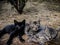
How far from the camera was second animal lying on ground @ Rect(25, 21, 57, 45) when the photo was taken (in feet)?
17.5

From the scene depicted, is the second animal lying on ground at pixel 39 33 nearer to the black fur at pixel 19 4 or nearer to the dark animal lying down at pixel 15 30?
the dark animal lying down at pixel 15 30

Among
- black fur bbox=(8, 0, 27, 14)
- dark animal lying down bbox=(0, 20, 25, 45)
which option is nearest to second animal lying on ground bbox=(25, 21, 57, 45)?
dark animal lying down bbox=(0, 20, 25, 45)

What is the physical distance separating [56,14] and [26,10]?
1308 millimetres

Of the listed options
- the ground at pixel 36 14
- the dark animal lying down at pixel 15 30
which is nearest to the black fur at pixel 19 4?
the ground at pixel 36 14

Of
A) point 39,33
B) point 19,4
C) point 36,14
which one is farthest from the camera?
point 19,4

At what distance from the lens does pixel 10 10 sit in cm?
772

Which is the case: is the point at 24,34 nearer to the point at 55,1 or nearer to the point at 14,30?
the point at 14,30

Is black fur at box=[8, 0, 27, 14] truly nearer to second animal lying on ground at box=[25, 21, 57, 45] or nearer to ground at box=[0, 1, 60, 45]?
ground at box=[0, 1, 60, 45]

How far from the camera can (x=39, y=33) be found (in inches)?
217

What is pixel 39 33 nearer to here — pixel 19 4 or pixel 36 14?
pixel 36 14

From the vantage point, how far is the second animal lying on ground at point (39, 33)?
17.5 feet

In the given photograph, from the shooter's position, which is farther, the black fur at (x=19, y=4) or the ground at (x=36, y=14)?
the black fur at (x=19, y=4)

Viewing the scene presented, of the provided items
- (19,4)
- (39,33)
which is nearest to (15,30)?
(39,33)

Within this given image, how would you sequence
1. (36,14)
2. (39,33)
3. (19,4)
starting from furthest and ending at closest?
(19,4), (36,14), (39,33)
